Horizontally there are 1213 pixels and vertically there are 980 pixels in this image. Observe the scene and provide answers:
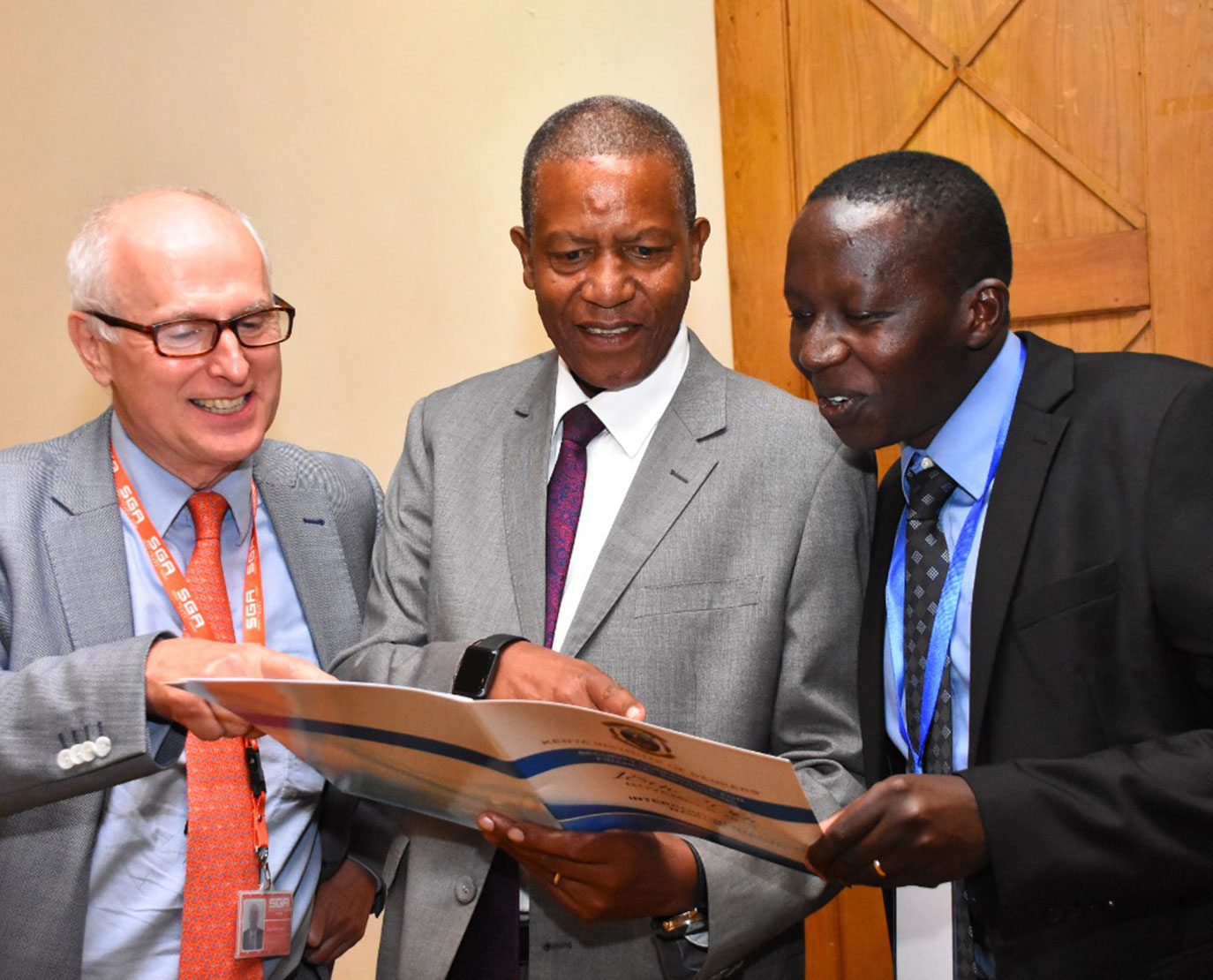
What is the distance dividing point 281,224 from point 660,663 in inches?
92.6

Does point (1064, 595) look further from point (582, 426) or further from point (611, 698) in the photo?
point (582, 426)

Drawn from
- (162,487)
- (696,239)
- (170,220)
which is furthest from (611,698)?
(170,220)

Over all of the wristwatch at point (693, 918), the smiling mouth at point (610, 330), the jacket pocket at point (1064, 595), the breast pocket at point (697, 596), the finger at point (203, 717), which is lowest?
the wristwatch at point (693, 918)

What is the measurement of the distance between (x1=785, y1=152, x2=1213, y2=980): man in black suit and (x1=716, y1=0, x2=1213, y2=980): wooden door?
132 cm

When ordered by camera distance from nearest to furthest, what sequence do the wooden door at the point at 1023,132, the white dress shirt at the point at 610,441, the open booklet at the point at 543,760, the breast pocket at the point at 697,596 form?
the open booklet at the point at 543,760
the breast pocket at the point at 697,596
the white dress shirt at the point at 610,441
the wooden door at the point at 1023,132

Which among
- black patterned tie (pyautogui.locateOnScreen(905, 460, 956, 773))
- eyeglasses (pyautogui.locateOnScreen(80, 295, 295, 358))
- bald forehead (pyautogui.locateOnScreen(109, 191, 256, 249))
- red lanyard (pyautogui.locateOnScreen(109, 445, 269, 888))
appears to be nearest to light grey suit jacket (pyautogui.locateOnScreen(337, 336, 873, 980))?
black patterned tie (pyautogui.locateOnScreen(905, 460, 956, 773))

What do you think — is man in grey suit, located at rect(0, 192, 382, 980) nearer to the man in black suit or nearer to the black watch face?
the black watch face

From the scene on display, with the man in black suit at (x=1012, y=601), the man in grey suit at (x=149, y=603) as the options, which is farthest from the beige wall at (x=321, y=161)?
the man in black suit at (x=1012, y=601)

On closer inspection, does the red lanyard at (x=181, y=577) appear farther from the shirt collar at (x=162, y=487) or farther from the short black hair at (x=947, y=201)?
the short black hair at (x=947, y=201)

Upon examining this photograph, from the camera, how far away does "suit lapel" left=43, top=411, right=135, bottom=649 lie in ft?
6.91

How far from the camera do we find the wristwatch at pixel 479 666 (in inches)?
71.2

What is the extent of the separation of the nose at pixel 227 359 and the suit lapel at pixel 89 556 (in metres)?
0.27

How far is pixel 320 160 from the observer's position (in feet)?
12.5

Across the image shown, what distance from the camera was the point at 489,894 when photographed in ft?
6.66
